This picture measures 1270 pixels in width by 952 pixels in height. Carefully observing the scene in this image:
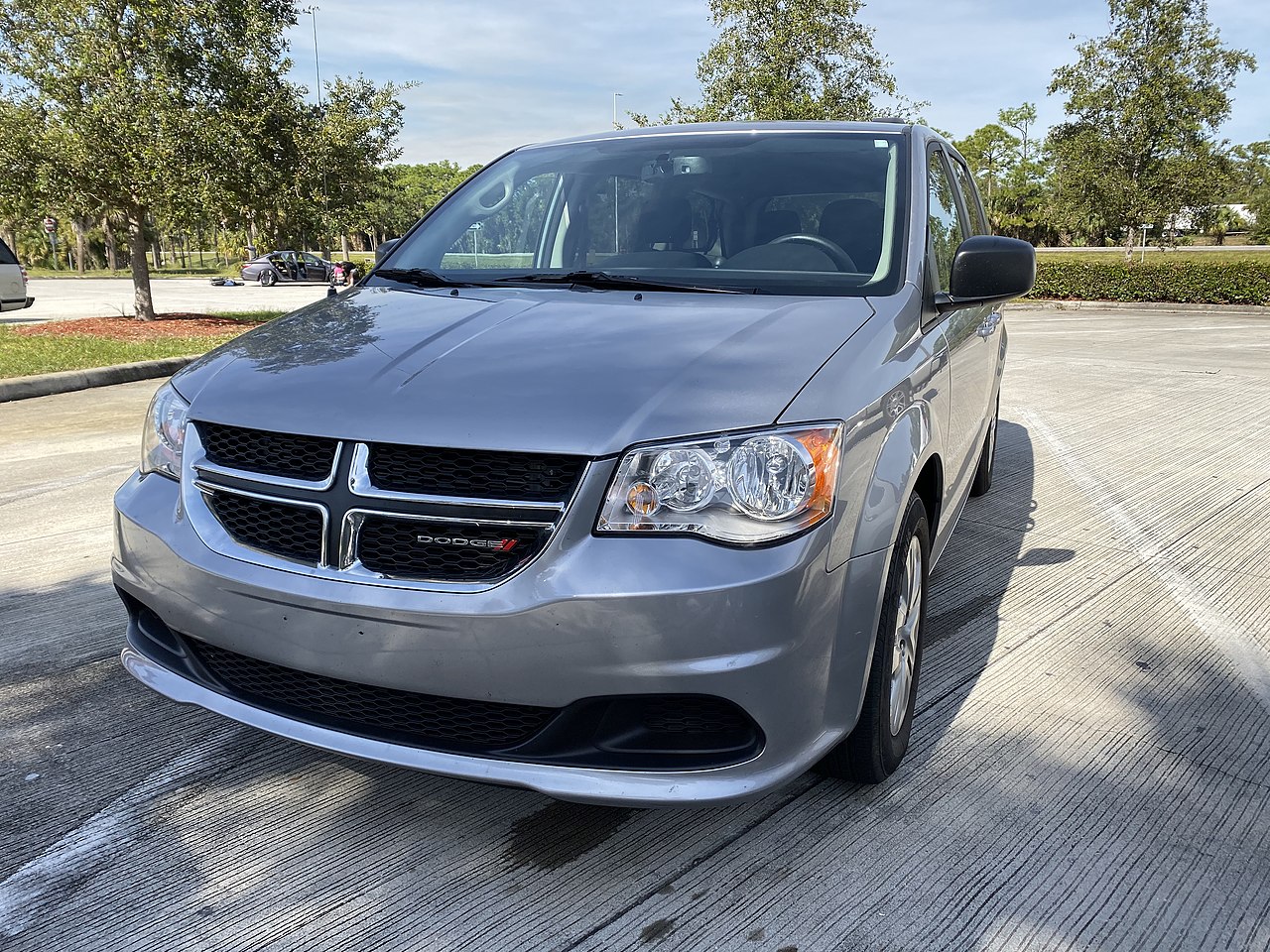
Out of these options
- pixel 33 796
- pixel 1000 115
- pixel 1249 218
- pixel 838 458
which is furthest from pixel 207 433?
pixel 1249 218

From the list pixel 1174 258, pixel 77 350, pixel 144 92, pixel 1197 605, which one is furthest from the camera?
pixel 1174 258

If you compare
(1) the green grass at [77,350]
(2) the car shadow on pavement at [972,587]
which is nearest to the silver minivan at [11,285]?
(1) the green grass at [77,350]

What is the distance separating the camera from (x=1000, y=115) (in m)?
76.2

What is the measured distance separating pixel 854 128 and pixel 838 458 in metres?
1.93

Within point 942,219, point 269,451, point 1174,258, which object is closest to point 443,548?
point 269,451

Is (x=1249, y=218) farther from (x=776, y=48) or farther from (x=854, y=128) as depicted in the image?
(x=854, y=128)

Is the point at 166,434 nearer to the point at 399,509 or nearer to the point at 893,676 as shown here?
the point at 399,509

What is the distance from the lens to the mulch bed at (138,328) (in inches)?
562

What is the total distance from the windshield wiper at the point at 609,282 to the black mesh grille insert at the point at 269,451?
1.10 m

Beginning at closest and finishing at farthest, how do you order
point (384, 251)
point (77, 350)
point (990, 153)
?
point (384, 251)
point (77, 350)
point (990, 153)

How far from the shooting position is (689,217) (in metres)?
3.29

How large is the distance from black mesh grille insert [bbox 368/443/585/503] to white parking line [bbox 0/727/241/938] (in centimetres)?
115

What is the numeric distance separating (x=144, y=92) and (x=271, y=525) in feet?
47.0

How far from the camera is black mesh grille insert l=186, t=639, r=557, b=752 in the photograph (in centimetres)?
209
